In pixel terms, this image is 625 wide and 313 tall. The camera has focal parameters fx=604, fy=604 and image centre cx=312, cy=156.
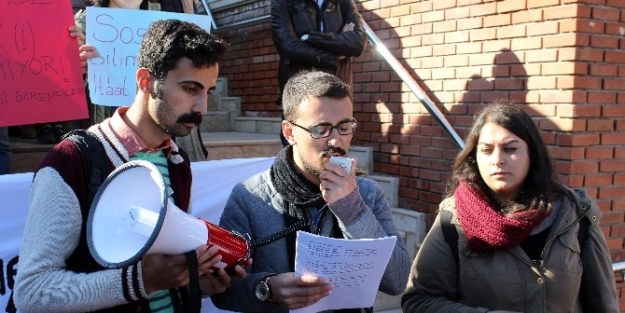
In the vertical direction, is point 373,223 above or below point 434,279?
above

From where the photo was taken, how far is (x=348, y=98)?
203 cm

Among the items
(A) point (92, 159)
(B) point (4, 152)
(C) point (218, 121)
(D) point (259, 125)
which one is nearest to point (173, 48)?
(A) point (92, 159)

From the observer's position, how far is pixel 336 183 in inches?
72.7

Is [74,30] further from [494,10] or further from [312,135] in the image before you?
[494,10]

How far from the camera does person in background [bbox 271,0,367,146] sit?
15.3ft

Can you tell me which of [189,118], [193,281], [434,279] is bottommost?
[434,279]

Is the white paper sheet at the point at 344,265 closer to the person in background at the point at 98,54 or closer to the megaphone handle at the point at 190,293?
the megaphone handle at the point at 190,293

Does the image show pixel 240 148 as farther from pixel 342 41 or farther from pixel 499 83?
pixel 499 83

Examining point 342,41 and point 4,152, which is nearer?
point 4,152

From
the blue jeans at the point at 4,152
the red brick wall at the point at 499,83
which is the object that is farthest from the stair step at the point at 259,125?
the blue jeans at the point at 4,152

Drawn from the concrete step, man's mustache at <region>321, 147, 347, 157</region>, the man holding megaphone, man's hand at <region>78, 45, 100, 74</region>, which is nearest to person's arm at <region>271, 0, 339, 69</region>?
the concrete step

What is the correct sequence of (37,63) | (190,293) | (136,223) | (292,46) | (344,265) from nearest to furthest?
(136,223), (190,293), (344,265), (37,63), (292,46)

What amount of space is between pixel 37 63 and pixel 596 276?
254 cm

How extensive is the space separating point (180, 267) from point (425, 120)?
382 cm
